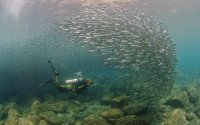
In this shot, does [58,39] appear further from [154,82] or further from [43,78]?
[154,82]

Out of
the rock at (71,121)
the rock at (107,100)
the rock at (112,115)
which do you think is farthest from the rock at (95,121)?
the rock at (107,100)

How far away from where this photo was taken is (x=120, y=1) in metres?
20.0

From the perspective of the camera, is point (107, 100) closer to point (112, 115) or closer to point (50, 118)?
point (112, 115)

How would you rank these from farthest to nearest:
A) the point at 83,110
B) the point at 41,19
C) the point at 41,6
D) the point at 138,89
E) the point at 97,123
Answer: the point at 41,19 → the point at 41,6 → the point at 83,110 → the point at 138,89 → the point at 97,123

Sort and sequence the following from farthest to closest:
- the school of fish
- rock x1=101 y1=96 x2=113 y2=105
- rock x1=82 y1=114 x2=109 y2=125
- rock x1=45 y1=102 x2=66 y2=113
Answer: rock x1=101 y1=96 x2=113 y2=105, rock x1=45 y1=102 x2=66 y2=113, the school of fish, rock x1=82 y1=114 x2=109 y2=125

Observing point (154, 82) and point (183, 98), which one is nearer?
point (154, 82)

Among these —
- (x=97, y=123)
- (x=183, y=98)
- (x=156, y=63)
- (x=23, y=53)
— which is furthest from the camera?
(x=23, y=53)

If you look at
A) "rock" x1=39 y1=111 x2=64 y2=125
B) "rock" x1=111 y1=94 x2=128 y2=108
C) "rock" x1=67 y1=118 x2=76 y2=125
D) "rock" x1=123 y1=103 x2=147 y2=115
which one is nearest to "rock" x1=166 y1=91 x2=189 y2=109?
"rock" x1=123 y1=103 x2=147 y2=115

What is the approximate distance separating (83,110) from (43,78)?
12485 millimetres

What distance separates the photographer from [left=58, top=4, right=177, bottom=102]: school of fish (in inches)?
264

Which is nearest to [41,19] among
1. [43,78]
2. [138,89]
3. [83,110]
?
[43,78]

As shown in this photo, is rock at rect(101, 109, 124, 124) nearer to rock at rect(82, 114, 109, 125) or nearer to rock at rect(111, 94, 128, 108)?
rock at rect(82, 114, 109, 125)

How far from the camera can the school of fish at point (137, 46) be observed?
6.71 m

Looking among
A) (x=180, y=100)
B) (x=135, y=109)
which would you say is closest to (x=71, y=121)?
(x=135, y=109)
